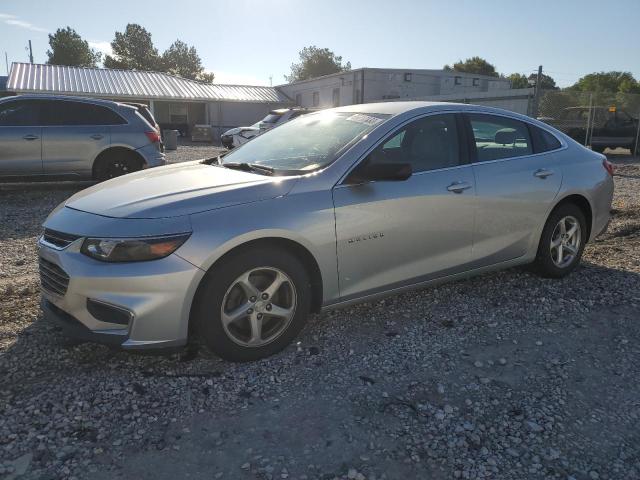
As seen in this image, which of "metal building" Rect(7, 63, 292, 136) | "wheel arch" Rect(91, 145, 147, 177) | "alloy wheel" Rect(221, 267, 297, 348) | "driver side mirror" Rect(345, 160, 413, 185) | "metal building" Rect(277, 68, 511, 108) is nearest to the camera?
"alloy wheel" Rect(221, 267, 297, 348)

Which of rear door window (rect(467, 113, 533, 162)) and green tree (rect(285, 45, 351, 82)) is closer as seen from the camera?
rear door window (rect(467, 113, 533, 162))

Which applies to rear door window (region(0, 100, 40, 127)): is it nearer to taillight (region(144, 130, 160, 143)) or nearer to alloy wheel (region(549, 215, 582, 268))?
taillight (region(144, 130, 160, 143))

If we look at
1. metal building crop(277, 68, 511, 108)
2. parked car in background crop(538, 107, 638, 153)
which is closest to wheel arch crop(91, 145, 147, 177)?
parked car in background crop(538, 107, 638, 153)

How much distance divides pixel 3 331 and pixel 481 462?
3.26 m

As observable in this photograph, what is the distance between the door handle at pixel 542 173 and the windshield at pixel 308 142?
1.54 m

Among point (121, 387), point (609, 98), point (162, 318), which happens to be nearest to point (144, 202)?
point (162, 318)

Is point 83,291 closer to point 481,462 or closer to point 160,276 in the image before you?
point 160,276

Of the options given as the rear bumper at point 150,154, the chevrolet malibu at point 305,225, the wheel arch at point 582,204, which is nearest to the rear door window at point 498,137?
the chevrolet malibu at point 305,225

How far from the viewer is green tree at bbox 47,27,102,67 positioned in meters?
71.9

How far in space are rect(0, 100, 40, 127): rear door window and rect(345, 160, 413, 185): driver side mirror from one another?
25.2ft

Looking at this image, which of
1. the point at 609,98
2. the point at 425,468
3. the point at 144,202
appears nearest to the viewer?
the point at 425,468

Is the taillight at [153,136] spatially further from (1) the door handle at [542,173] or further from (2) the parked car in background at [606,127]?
(2) the parked car in background at [606,127]

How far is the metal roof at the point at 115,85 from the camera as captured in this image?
29.3 metres

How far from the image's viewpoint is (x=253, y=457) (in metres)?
2.43
